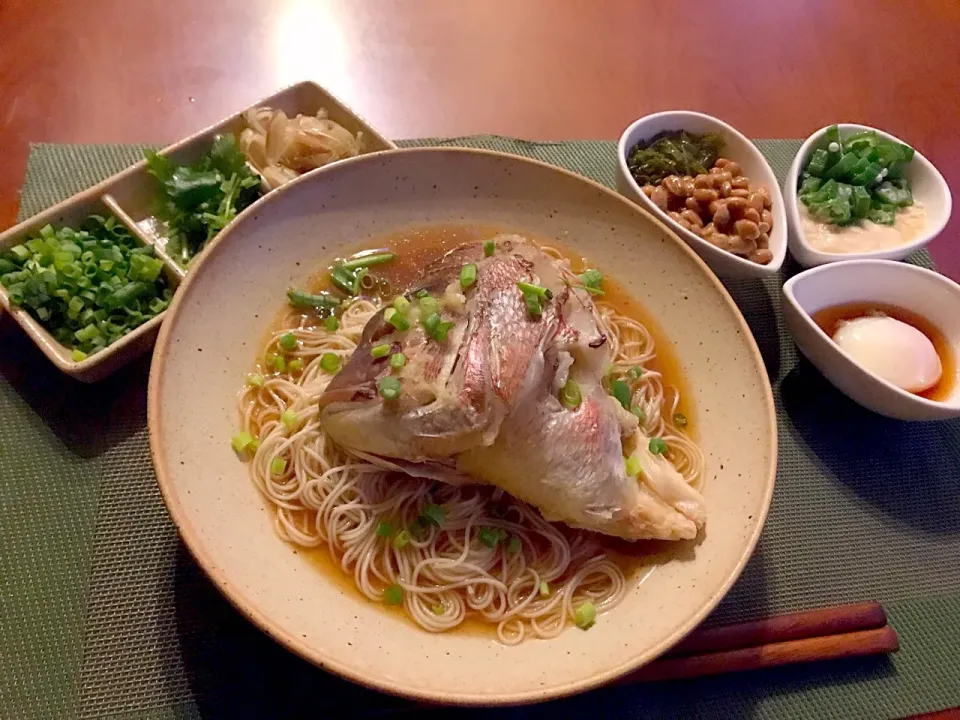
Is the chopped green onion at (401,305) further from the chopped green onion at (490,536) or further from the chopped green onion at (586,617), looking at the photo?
the chopped green onion at (586,617)

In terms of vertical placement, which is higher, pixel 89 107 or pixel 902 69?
pixel 89 107

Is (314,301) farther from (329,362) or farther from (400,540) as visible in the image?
(400,540)

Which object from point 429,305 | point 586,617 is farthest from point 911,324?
point 429,305

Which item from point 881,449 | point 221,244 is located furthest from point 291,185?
point 881,449

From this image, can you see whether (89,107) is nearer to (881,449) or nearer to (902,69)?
(881,449)

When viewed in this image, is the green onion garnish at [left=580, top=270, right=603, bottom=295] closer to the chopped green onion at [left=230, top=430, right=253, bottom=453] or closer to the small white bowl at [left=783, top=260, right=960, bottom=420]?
the small white bowl at [left=783, top=260, right=960, bottom=420]
